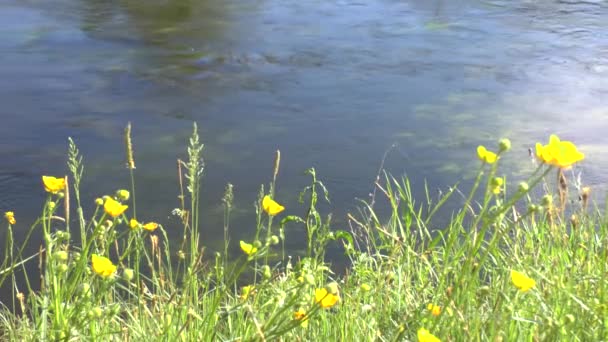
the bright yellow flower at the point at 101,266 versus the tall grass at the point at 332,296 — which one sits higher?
the bright yellow flower at the point at 101,266

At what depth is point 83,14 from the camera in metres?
7.50

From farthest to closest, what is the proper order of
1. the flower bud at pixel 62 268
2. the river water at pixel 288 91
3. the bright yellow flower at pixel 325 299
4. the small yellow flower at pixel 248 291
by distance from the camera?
the river water at pixel 288 91 → the small yellow flower at pixel 248 291 → the flower bud at pixel 62 268 → the bright yellow flower at pixel 325 299

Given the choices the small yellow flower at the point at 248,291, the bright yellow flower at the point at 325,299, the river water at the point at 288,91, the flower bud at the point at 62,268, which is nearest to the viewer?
the bright yellow flower at the point at 325,299

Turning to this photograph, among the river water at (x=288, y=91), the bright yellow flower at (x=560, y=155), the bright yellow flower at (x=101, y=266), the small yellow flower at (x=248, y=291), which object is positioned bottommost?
the river water at (x=288, y=91)

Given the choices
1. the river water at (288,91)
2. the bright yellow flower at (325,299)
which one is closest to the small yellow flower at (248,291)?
the bright yellow flower at (325,299)

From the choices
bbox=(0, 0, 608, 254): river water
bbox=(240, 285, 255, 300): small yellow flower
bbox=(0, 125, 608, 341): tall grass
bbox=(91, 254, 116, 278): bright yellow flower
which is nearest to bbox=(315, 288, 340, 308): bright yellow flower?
bbox=(0, 125, 608, 341): tall grass

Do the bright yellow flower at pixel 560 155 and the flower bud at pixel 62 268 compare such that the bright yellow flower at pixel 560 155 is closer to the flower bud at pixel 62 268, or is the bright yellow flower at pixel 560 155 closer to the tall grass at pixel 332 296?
the tall grass at pixel 332 296

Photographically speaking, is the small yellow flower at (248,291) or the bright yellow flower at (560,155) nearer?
the bright yellow flower at (560,155)

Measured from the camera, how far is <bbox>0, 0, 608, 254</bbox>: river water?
169 inches

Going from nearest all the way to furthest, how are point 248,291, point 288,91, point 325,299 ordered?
point 325,299
point 248,291
point 288,91

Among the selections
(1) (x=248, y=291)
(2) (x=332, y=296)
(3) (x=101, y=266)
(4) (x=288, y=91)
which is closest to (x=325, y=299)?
(2) (x=332, y=296)

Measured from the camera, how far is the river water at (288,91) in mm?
4281

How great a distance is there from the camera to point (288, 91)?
18.2ft

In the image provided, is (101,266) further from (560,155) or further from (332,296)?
(560,155)
